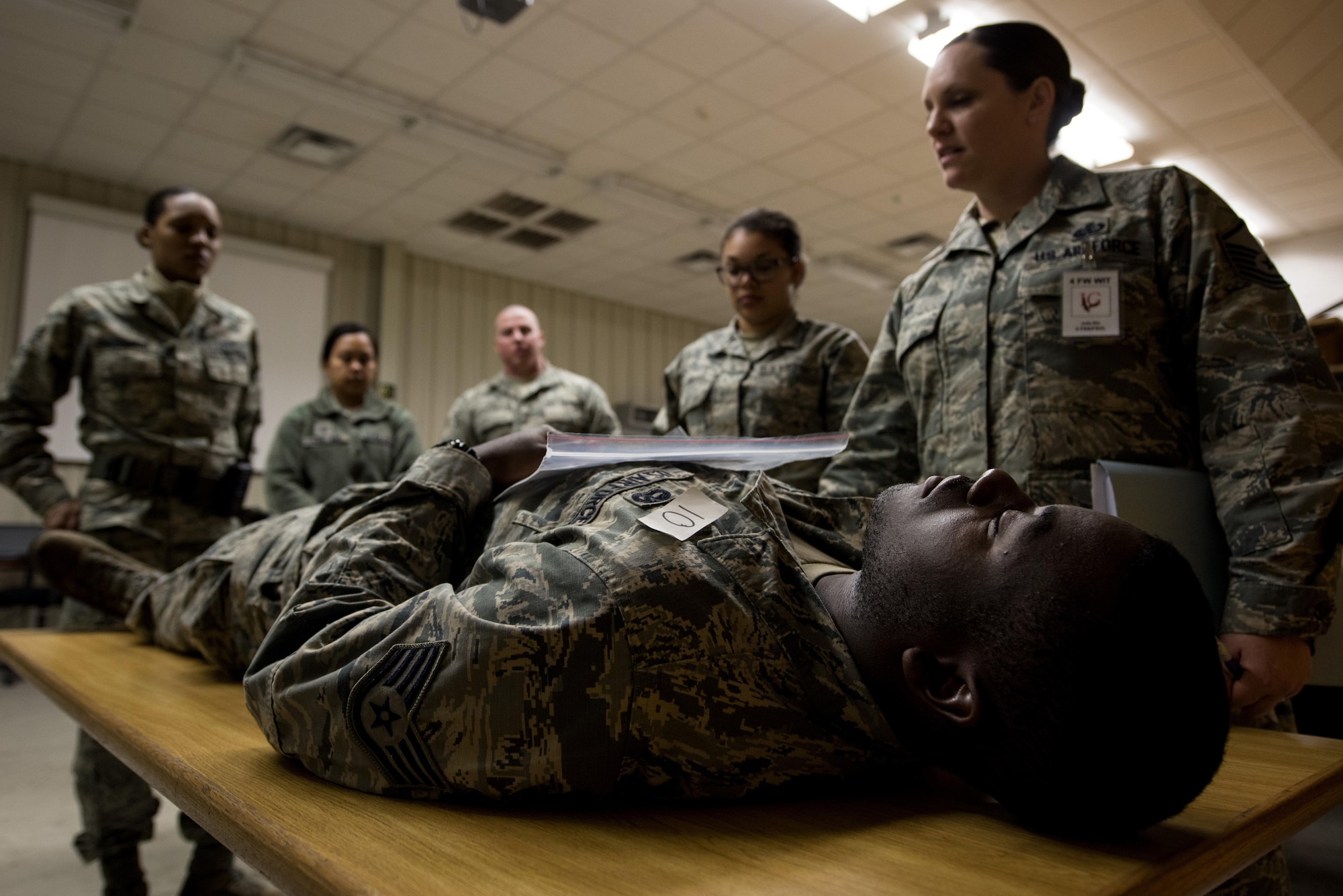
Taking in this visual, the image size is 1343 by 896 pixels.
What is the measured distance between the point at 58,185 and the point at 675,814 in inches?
249

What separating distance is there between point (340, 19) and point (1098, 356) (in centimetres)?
372

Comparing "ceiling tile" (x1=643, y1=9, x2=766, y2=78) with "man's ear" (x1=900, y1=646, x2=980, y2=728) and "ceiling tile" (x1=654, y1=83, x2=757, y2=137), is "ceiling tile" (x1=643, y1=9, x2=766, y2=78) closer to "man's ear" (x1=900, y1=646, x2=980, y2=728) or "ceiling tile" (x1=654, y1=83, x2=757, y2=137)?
"ceiling tile" (x1=654, y1=83, x2=757, y2=137)

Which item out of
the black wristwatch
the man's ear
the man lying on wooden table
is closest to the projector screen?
the black wristwatch

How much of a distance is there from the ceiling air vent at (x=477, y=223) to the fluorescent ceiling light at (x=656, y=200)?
105 centimetres

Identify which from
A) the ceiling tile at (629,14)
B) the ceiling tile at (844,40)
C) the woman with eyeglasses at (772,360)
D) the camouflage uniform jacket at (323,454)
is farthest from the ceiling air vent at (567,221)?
the woman with eyeglasses at (772,360)

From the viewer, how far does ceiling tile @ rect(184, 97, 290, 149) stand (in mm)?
4512

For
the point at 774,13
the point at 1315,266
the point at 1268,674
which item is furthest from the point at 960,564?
the point at 1315,266

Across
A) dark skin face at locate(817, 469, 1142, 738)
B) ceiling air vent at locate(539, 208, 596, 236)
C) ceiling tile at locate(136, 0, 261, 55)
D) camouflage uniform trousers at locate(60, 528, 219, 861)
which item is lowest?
camouflage uniform trousers at locate(60, 528, 219, 861)

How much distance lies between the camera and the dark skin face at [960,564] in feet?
2.16

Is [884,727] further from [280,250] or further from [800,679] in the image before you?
[280,250]

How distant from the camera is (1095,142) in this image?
476 cm

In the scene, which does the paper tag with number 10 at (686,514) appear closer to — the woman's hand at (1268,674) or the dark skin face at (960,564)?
the dark skin face at (960,564)

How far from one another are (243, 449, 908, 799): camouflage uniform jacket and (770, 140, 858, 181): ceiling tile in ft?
14.9

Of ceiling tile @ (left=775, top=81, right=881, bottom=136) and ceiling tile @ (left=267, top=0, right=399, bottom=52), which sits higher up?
ceiling tile @ (left=267, top=0, right=399, bottom=52)
